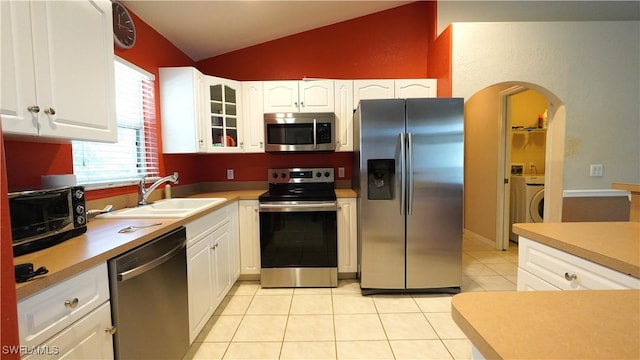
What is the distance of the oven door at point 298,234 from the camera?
254 centimetres

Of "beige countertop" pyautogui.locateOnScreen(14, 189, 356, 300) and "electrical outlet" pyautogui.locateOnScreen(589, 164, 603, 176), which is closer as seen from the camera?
"beige countertop" pyautogui.locateOnScreen(14, 189, 356, 300)

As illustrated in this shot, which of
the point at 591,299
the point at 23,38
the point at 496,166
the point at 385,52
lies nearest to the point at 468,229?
the point at 496,166

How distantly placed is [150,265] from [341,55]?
2869 millimetres

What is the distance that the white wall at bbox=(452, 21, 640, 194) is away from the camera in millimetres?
2426

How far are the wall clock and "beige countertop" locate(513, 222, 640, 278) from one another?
2787 millimetres

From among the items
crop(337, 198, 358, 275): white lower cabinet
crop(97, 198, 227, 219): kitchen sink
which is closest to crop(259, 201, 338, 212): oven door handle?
crop(337, 198, 358, 275): white lower cabinet

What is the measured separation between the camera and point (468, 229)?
4.06 m

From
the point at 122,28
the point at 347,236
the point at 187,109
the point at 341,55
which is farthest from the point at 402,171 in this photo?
the point at 122,28

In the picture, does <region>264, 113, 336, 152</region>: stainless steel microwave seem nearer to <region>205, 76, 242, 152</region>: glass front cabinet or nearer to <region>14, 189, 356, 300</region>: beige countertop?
<region>205, 76, 242, 152</region>: glass front cabinet

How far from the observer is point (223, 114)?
2.78 metres

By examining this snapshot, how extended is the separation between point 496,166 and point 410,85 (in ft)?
5.35

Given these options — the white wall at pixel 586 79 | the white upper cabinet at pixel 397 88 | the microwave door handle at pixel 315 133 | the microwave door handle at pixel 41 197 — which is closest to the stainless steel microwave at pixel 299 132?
the microwave door handle at pixel 315 133

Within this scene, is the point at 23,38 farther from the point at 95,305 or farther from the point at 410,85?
the point at 410,85

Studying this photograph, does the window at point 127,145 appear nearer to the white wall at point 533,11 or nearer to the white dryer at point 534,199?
the white wall at point 533,11
